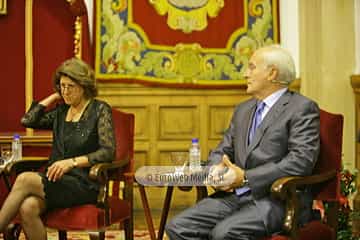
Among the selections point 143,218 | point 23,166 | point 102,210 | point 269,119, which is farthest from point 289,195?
point 143,218

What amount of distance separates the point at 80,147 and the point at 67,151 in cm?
9

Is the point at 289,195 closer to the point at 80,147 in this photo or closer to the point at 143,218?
the point at 80,147

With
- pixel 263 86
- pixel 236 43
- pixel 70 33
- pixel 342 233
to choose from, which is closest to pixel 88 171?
pixel 263 86

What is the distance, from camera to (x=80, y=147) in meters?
4.06

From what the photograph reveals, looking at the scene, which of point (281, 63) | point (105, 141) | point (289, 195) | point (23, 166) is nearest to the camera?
point (289, 195)

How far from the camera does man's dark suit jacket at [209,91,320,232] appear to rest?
3.23 metres

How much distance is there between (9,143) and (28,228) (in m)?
1.87

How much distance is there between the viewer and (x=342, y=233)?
420cm

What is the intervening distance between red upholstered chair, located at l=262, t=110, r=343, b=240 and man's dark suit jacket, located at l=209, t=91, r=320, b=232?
8 cm

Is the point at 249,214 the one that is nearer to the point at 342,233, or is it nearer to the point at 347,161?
the point at 342,233

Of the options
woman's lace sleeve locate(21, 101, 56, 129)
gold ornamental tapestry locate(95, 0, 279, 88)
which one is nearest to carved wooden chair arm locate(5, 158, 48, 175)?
woman's lace sleeve locate(21, 101, 56, 129)

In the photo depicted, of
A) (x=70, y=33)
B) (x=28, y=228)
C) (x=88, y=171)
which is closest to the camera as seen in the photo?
A: (x=28, y=228)

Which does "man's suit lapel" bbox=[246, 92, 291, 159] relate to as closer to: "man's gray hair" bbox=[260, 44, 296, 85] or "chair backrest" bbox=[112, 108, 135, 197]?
"man's gray hair" bbox=[260, 44, 296, 85]

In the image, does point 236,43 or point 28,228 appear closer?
point 28,228
